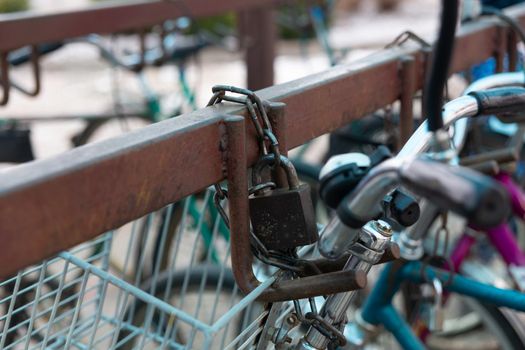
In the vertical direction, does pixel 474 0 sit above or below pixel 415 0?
above

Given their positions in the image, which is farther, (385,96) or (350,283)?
(385,96)

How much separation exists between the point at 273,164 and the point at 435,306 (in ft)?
2.77

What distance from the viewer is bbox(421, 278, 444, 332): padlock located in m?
1.63

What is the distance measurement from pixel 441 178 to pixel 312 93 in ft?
1.74

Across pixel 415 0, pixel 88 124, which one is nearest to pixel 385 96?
pixel 88 124

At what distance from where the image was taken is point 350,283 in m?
0.93

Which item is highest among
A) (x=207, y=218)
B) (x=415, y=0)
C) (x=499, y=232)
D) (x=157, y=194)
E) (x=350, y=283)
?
(x=157, y=194)

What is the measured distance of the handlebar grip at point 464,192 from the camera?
648 mm

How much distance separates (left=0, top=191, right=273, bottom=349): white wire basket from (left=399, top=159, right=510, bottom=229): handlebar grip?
33 cm

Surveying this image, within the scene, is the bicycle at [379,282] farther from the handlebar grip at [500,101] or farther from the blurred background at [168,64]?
the blurred background at [168,64]

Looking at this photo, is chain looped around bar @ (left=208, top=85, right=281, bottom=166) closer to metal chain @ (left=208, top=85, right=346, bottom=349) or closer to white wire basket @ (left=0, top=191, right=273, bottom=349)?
metal chain @ (left=208, top=85, right=346, bottom=349)

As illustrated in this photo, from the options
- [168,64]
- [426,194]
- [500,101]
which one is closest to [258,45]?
[168,64]

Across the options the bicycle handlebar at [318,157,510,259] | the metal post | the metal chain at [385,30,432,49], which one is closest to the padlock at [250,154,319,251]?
the bicycle handlebar at [318,157,510,259]

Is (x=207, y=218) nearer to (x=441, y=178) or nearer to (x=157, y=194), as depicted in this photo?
(x=157, y=194)
